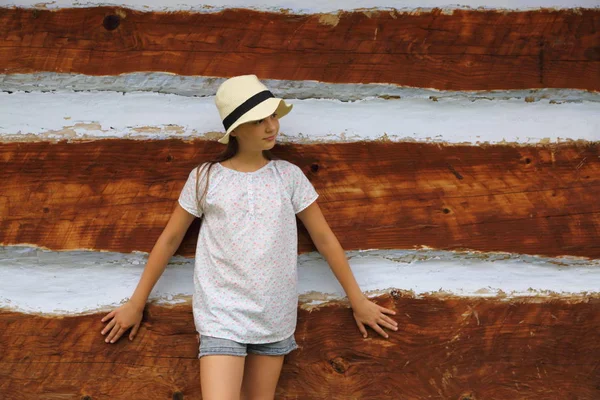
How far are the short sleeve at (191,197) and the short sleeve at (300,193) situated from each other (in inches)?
11.9

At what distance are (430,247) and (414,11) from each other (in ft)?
2.74

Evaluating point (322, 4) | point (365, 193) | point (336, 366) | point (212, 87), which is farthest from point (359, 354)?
point (322, 4)

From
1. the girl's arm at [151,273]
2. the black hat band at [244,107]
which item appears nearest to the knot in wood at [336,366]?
the girl's arm at [151,273]

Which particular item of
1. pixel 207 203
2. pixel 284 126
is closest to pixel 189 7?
pixel 284 126

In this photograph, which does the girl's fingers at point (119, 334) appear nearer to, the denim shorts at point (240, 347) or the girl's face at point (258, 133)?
the denim shorts at point (240, 347)

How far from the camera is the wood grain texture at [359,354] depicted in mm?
2176

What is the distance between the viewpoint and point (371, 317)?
7.00 ft

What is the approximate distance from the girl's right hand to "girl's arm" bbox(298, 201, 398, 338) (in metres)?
0.66

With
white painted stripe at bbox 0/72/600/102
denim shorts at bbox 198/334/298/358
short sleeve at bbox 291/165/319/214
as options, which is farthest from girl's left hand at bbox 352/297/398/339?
white painted stripe at bbox 0/72/600/102

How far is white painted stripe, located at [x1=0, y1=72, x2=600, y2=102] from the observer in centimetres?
215

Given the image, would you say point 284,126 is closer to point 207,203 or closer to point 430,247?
point 207,203

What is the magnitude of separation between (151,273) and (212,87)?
68cm

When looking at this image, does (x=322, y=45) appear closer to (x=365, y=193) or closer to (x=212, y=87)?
(x=212, y=87)

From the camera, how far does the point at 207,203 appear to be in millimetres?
2002
